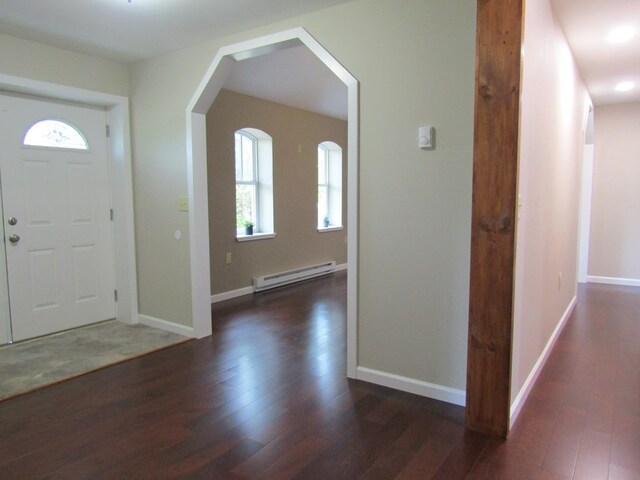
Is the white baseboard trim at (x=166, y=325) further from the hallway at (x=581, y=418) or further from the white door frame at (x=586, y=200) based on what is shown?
the white door frame at (x=586, y=200)

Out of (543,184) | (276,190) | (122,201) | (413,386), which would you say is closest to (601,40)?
(543,184)

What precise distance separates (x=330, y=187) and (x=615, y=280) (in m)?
4.52

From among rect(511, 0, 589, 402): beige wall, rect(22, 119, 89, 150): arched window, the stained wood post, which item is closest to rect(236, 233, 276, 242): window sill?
rect(22, 119, 89, 150): arched window

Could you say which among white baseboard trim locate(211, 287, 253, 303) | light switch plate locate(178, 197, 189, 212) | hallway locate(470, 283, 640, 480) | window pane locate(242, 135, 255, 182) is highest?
window pane locate(242, 135, 255, 182)

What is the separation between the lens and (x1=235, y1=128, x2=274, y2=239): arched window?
5.78 m

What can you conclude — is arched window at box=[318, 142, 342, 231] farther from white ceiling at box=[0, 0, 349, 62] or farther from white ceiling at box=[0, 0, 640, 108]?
white ceiling at box=[0, 0, 349, 62]

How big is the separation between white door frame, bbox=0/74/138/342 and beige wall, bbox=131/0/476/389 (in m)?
1.93

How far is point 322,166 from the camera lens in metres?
7.31

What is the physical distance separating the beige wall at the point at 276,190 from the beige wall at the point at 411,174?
231 centimetres

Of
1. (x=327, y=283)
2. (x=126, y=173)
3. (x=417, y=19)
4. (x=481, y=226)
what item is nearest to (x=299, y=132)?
(x=327, y=283)

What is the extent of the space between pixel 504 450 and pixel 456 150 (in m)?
1.60

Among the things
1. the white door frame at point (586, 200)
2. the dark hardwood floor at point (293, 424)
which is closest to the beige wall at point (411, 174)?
the dark hardwood floor at point (293, 424)

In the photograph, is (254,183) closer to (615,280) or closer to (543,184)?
(543,184)

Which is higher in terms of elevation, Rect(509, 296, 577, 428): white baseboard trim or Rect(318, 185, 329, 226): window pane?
Rect(318, 185, 329, 226): window pane
